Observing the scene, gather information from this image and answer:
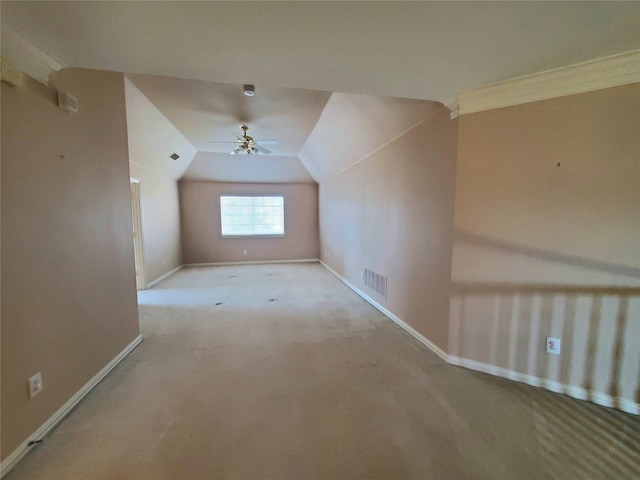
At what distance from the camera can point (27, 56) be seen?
1527 millimetres

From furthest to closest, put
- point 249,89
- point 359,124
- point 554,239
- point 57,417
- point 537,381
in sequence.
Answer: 1. point 359,124
2. point 249,89
3. point 537,381
4. point 554,239
5. point 57,417

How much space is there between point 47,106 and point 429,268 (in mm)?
3178

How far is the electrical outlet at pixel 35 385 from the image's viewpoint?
157cm

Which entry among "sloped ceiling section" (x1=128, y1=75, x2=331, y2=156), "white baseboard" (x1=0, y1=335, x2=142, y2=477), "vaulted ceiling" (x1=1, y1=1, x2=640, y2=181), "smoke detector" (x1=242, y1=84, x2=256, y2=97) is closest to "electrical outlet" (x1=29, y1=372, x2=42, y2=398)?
"white baseboard" (x1=0, y1=335, x2=142, y2=477)

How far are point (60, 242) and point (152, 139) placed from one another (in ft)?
10.6

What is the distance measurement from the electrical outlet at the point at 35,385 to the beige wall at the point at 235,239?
19.6ft

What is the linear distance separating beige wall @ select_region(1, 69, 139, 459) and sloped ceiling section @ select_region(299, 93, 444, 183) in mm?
2407

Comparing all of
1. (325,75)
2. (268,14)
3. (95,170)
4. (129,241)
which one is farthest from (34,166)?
(325,75)

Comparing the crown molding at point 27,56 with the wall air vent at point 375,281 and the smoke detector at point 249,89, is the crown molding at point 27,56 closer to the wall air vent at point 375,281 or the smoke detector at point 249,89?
the smoke detector at point 249,89

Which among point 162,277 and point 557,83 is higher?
point 557,83

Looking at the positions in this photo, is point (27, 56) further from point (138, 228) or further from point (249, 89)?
point (138, 228)

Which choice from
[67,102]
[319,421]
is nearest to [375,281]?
[319,421]

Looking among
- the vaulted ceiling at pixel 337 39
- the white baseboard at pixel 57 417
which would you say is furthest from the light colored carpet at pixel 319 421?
the vaulted ceiling at pixel 337 39

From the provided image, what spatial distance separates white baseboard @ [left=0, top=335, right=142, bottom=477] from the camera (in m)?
1.43
